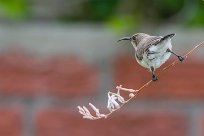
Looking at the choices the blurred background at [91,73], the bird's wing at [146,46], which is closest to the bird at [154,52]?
the bird's wing at [146,46]

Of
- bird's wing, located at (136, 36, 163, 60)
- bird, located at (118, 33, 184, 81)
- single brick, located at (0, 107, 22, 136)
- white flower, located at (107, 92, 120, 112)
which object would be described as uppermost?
single brick, located at (0, 107, 22, 136)

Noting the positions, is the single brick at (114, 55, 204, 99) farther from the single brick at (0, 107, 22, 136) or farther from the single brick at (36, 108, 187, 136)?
the single brick at (0, 107, 22, 136)

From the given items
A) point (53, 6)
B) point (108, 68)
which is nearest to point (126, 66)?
point (108, 68)

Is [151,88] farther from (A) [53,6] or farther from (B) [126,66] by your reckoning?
(A) [53,6]

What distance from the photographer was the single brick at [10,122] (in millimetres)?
1031

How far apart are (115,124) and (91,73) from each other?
0.29 feet

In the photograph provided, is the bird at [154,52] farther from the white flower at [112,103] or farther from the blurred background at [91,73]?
the blurred background at [91,73]

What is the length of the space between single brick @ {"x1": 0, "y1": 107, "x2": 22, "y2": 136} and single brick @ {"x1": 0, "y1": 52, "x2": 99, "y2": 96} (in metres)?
0.03

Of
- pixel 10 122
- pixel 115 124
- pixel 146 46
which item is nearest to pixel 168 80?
pixel 115 124

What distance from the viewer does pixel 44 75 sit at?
3.44 feet

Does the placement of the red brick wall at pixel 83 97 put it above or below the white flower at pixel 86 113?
above

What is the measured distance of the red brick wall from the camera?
1019 millimetres

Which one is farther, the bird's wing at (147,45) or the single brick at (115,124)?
the single brick at (115,124)

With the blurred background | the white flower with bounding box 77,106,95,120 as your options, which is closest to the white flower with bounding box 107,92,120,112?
the white flower with bounding box 77,106,95,120
